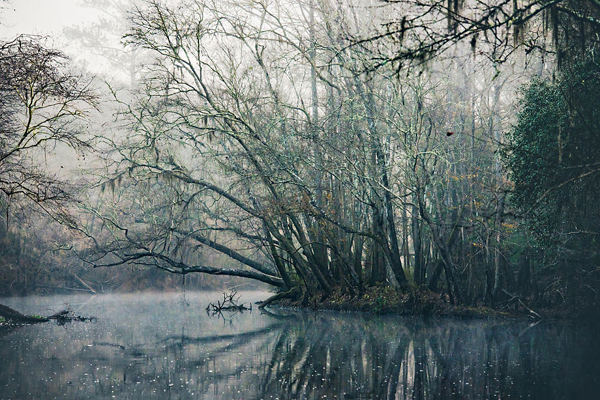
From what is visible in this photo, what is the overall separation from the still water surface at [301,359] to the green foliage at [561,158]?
237 cm

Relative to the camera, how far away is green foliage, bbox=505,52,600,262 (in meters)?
12.8

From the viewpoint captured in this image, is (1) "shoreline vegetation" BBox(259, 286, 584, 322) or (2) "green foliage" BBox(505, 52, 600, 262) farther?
(1) "shoreline vegetation" BBox(259, 286, 584, 322)

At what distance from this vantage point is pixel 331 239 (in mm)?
22344

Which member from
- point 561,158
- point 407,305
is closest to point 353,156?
point 407,305

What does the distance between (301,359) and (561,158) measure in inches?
230

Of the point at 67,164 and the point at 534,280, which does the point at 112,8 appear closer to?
the point at 67,164

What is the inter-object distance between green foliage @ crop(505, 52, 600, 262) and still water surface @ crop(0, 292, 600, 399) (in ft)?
7.79

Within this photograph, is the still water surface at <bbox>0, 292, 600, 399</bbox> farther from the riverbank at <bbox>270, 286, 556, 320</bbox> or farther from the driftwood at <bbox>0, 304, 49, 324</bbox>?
the riverbank at <bbox>270, 286, 556, 320</bbox>

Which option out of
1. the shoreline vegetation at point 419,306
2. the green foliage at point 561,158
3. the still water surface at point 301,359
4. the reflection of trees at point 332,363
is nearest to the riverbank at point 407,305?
the shoreline vegetation at point 419,306

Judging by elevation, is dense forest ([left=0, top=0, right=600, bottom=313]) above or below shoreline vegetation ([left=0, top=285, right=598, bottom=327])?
above

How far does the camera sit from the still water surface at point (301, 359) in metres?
8.98

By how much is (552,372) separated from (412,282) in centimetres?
1167

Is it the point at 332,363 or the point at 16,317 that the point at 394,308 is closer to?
the point at 332,363

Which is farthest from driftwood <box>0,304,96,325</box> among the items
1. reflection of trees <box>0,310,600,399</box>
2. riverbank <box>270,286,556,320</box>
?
riverbank <box>270,286,556,320</box>
